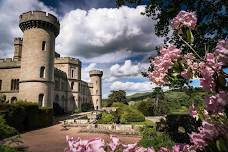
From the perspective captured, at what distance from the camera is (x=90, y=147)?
58.8 inches

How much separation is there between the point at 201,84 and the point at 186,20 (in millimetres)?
837

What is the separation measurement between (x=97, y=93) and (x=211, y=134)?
68.5 metres

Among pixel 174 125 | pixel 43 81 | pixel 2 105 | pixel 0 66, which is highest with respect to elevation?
pixel 0 66

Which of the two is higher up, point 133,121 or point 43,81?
point 43,81

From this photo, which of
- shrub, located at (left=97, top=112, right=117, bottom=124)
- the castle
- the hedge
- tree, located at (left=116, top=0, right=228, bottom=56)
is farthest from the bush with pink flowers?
the castle

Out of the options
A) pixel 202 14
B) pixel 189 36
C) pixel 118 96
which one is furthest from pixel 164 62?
pixel 118 96

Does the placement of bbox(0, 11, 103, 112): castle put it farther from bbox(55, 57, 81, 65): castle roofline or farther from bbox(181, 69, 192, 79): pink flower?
bbox(181, 69, 192, 79): pink flower

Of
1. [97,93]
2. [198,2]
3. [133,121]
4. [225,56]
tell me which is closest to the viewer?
[225,56]

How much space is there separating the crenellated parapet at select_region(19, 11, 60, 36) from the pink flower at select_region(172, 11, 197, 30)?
32123mm

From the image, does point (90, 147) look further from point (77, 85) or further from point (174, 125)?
point (77, 85)

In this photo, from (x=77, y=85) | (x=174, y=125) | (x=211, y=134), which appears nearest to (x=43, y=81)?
(x=174, y=125)

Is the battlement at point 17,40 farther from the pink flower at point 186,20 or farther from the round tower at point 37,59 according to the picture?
the pink flower at point 186,20

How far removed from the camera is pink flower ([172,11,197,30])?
A: 255cm

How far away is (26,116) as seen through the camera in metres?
24.4
